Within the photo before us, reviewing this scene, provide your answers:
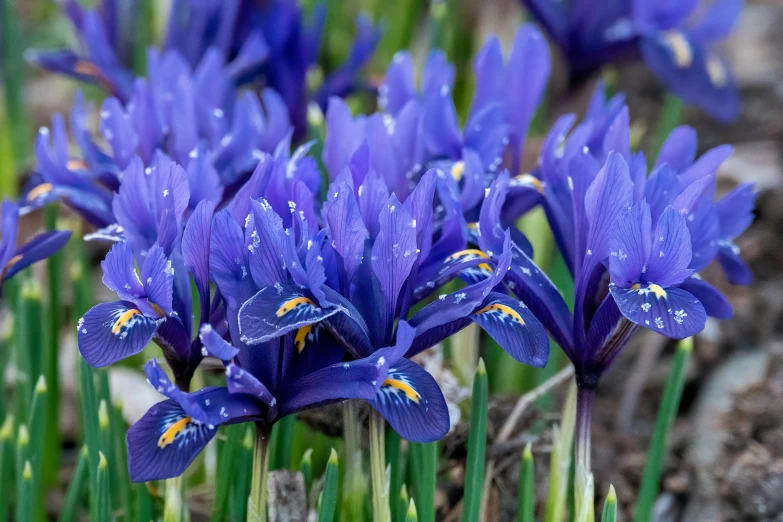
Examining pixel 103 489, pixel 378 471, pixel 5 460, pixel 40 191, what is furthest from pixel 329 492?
pixel 40 191

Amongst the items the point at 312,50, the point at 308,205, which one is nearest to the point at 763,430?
the point at 308,205

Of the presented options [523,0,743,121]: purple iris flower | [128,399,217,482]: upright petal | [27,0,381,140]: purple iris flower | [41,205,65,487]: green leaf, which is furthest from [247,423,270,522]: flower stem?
[523,0,743,121]: purple iris flower

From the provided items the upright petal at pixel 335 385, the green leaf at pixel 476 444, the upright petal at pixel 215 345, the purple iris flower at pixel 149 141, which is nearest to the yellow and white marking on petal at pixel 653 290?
the green leaf at pixel 476 444

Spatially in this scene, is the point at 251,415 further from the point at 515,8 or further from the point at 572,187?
the point at 515,8

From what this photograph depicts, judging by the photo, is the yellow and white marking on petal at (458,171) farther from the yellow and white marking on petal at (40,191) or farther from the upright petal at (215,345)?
the yellow and white marking on petal at (40,191)

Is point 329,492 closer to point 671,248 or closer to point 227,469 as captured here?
point 227,469

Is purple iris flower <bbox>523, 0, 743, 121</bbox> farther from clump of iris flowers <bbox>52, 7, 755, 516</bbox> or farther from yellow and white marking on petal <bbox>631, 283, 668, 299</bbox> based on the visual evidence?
yellow and white marking on petal <bbox>631, 283, 668, 299</bbox>
